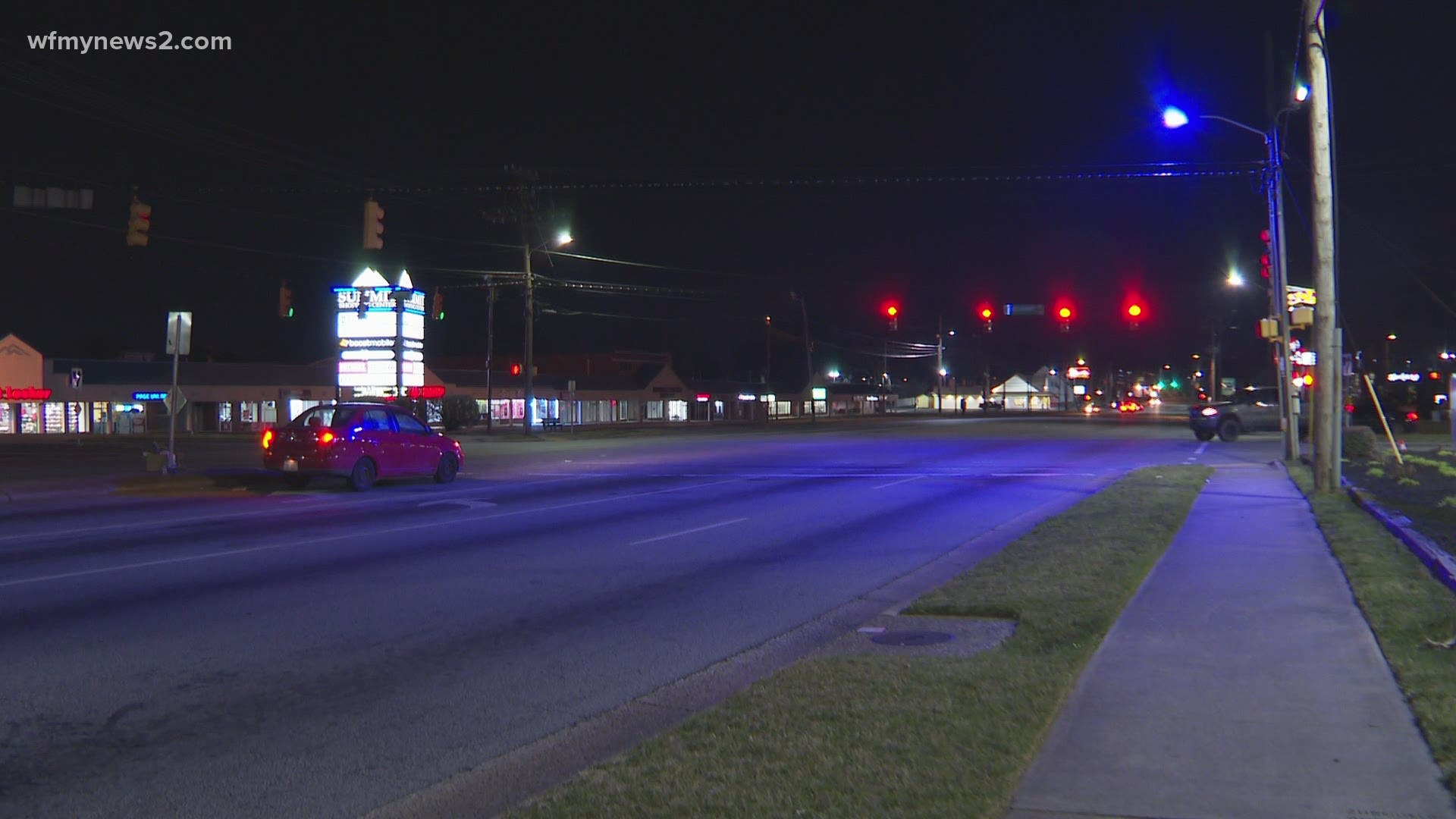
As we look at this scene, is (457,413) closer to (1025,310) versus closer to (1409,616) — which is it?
(1025,310)

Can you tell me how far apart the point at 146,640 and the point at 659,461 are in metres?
22.6

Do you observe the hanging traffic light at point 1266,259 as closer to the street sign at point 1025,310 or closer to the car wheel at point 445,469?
the street sign at point 1025,310

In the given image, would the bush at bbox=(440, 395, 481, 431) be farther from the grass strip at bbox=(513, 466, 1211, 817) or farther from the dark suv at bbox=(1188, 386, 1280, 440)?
the grass strip at bbox=(513, 466, 1211, 817)

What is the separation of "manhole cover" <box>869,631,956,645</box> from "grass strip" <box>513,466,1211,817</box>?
52cm

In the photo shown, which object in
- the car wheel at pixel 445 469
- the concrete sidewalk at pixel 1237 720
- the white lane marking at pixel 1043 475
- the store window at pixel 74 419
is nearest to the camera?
the concrete sidewalk at pixel 1237 720

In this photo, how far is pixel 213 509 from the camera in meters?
17.7

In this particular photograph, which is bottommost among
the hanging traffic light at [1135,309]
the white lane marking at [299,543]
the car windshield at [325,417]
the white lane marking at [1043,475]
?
the white lane marking at [1043,475]

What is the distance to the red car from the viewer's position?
19953mm

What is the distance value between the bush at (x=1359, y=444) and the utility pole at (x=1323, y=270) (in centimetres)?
941

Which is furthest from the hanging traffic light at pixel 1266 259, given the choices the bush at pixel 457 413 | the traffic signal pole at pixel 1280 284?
the bush at pixel 457 413

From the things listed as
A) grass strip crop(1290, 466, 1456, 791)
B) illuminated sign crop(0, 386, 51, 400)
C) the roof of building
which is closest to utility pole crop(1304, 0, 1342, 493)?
grass strip crop(1290, 466, 1456, 791)

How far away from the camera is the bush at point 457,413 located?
64188 mm

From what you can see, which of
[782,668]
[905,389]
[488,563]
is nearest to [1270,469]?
[488,563]

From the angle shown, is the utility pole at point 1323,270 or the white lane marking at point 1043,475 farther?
the white lane marking at point 1043,475
